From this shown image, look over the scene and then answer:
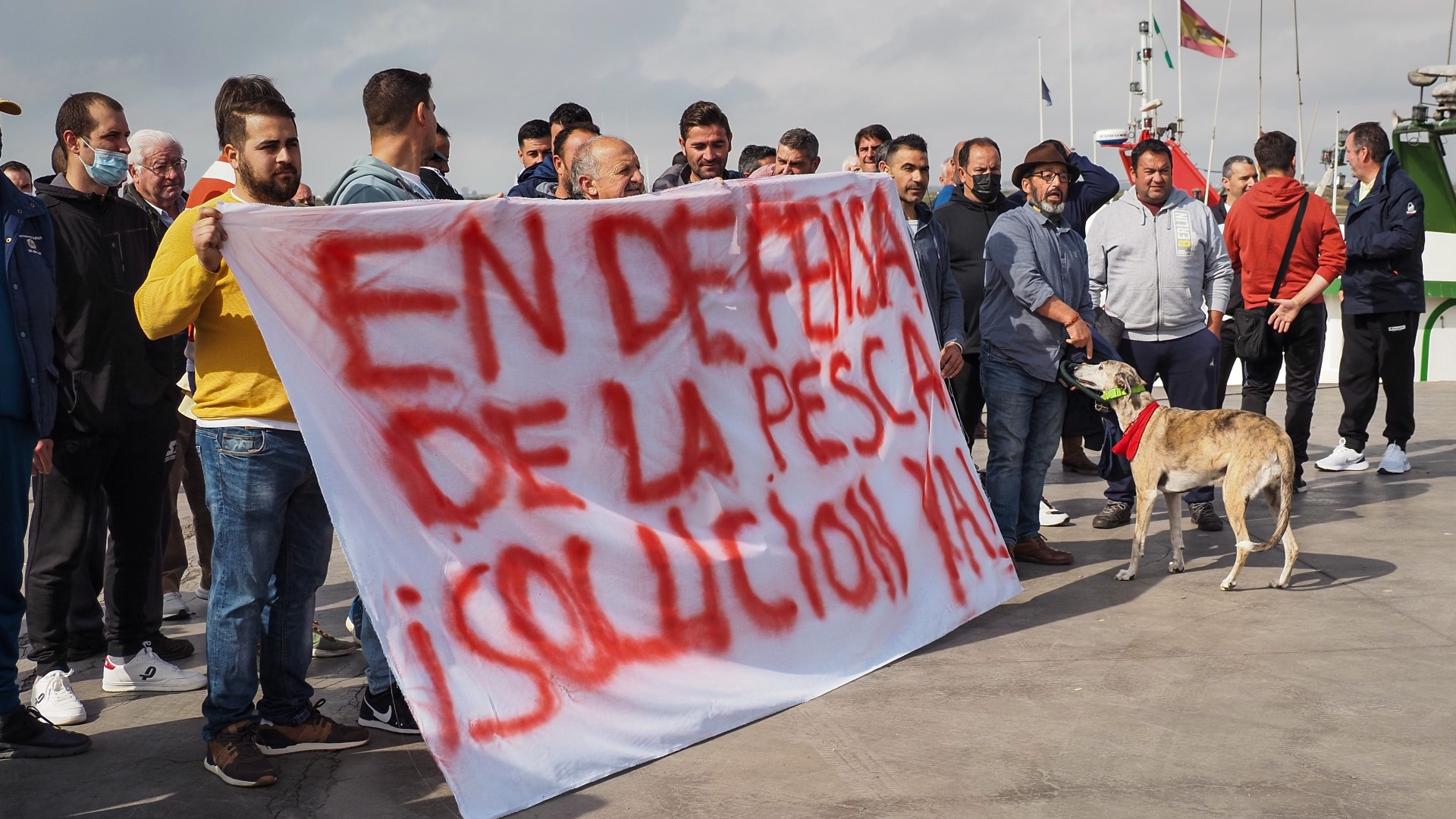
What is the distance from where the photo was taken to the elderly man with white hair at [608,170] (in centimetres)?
465

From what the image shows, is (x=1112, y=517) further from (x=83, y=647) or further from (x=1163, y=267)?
(x=83, y=647)

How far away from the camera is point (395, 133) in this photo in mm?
4207

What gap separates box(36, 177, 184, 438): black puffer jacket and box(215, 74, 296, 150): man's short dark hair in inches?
50.1

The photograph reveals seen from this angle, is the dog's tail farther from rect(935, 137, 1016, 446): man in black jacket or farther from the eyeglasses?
the eyeglasses

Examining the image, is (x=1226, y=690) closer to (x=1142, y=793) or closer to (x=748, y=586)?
(x=1142, y=793)

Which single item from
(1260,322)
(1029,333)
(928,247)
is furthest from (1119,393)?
(1260,322)

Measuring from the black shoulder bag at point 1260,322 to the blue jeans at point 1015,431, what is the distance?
7.66ft

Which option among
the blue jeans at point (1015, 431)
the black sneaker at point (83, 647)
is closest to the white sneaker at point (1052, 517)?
the blue jeans at point (1015, 431)

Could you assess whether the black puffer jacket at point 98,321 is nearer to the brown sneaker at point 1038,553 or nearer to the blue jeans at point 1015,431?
the blue jeans at point 1015,431

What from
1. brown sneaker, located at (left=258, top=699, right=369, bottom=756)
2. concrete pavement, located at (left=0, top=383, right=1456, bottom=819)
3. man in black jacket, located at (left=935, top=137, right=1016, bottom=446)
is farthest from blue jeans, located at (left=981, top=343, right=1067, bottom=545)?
brown sneaker, located at (left=258, top=699, right=369, bottom=756)

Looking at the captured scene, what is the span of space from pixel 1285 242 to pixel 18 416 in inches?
279

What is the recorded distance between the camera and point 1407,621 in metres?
5.42

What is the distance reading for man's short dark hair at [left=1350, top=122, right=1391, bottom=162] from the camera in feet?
28.9

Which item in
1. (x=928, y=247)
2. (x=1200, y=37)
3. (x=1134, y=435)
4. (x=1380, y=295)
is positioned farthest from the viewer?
(x=1200, y=37)
